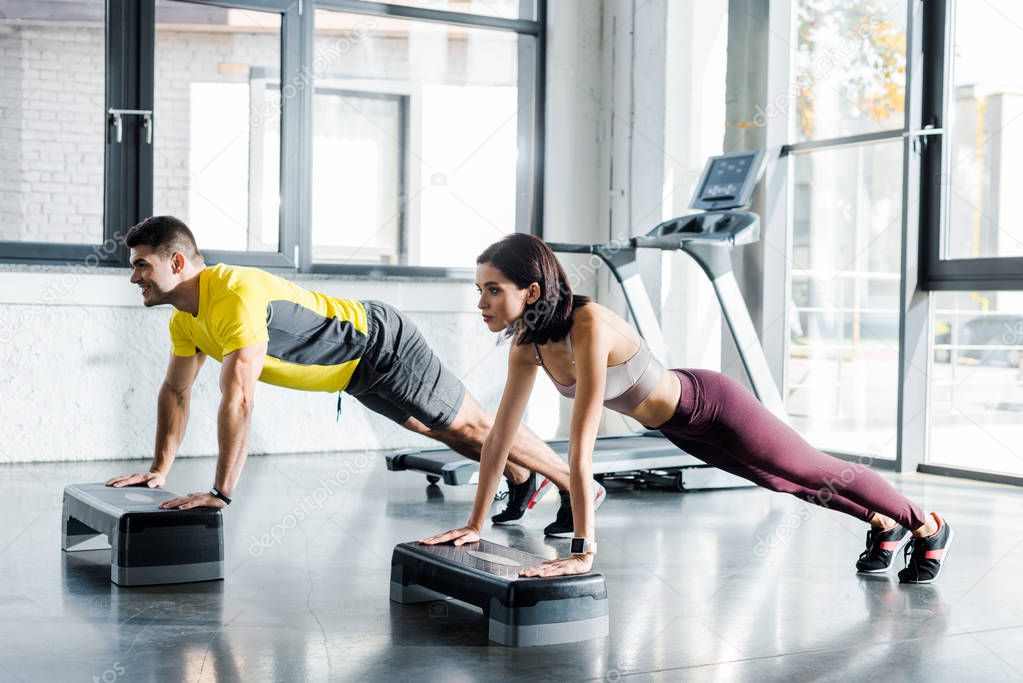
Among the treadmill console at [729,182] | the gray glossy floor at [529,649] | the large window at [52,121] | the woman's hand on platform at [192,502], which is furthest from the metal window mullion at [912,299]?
the large window at [52,121]

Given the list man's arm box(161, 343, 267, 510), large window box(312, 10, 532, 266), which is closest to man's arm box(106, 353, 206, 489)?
man's arm box(161, 343, 267, 510)

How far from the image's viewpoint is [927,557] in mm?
2936

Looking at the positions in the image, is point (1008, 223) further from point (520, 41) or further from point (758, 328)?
point (520, 41)

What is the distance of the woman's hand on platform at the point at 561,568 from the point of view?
7.65ft

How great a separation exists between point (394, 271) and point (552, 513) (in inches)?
88.1

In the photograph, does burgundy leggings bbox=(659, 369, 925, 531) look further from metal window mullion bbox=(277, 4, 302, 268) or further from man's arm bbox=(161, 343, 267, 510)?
metal window mullion bbox=(277, 4, 302, 268)

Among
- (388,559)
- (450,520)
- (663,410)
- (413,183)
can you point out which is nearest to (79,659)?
(388,559)

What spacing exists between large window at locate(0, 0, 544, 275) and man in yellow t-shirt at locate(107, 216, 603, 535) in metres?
2.39

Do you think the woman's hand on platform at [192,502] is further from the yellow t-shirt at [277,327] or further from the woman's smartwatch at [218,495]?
the yellow t-shirt at [277,327]

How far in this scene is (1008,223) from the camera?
4.79 m

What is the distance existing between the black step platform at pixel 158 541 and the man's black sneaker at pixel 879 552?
173cm

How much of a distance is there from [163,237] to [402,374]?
0.78 m

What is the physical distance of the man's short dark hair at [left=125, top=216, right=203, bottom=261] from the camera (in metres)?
2.85

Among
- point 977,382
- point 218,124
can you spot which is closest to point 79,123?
point 218,124
